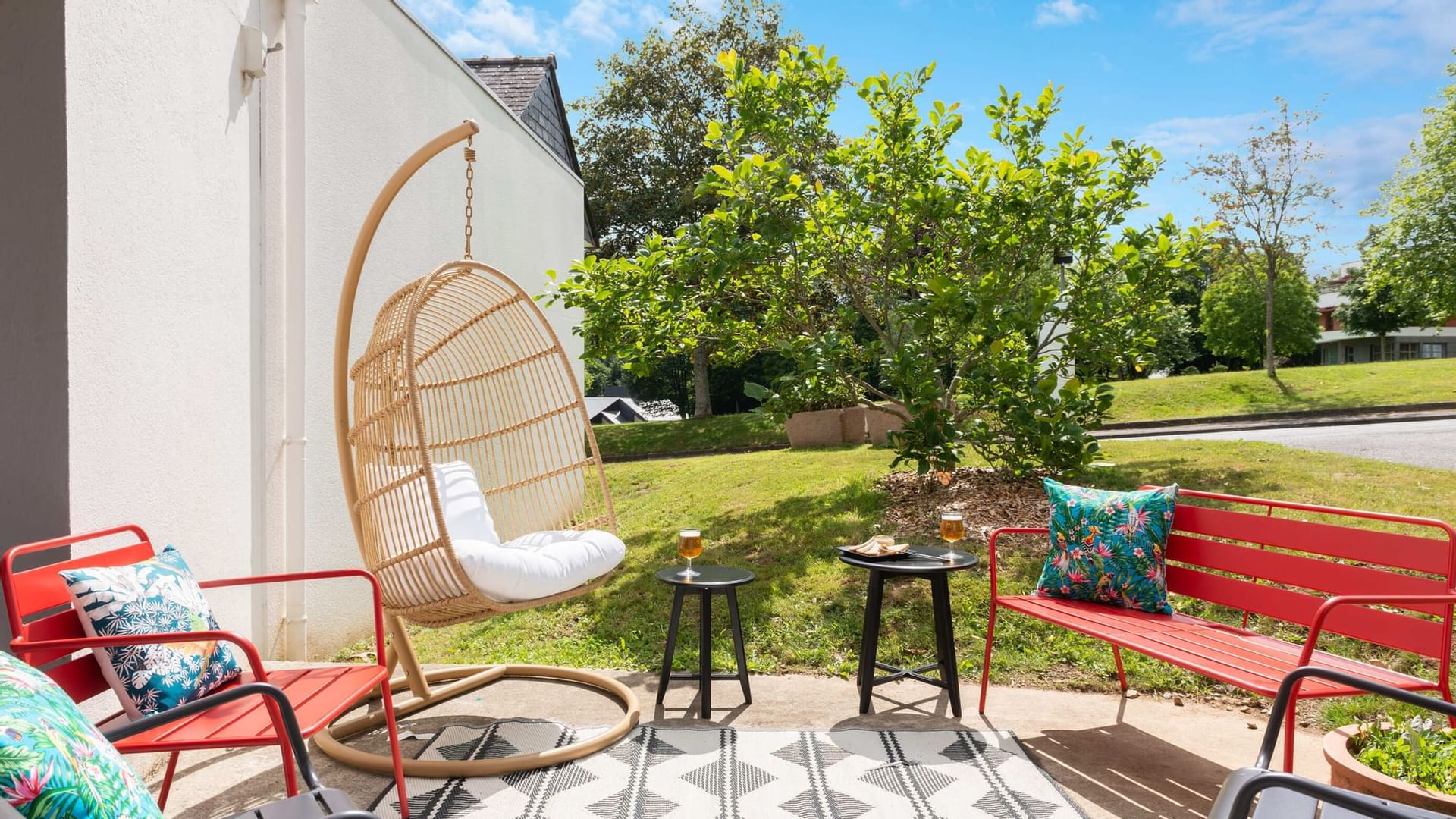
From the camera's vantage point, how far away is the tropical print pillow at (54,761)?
3.28 ft

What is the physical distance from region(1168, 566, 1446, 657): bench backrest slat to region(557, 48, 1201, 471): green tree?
86.3 inches

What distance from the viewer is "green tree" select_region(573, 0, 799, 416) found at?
16.1 m

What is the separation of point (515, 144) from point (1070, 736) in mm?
5872

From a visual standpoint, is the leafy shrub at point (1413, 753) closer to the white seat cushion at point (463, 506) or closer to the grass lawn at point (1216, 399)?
the white seat cushion at point (463, 506)

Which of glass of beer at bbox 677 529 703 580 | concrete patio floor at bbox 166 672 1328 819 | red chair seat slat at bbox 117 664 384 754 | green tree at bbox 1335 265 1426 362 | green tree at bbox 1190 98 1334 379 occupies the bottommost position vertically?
concrete patio floor at bbox 166 672 1328 819

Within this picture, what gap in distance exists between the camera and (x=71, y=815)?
3.37ft

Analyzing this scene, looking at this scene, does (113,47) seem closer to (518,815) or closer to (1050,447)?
(518,815)

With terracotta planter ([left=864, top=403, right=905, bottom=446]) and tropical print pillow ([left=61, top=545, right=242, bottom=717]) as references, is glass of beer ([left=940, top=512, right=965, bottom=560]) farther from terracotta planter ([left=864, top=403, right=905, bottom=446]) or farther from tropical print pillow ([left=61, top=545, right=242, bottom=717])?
terracotta planter ([left=864, top=403, right=905, bottom=446])

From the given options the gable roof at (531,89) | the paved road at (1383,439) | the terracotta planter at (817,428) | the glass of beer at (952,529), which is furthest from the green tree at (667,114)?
the glass of beer at (952,529)

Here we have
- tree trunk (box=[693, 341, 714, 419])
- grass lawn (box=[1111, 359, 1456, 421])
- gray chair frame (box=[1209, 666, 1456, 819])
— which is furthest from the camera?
tree trunk (box=[693, 341, 714, 419])

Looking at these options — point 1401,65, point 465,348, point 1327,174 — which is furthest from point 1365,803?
point 1401,65

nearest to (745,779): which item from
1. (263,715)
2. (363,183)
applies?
(263,715)

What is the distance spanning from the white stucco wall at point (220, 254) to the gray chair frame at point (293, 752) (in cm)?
133

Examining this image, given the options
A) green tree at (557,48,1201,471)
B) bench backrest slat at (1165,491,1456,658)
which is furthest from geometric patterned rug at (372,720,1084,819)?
green tree at (557,48,1201,471)
